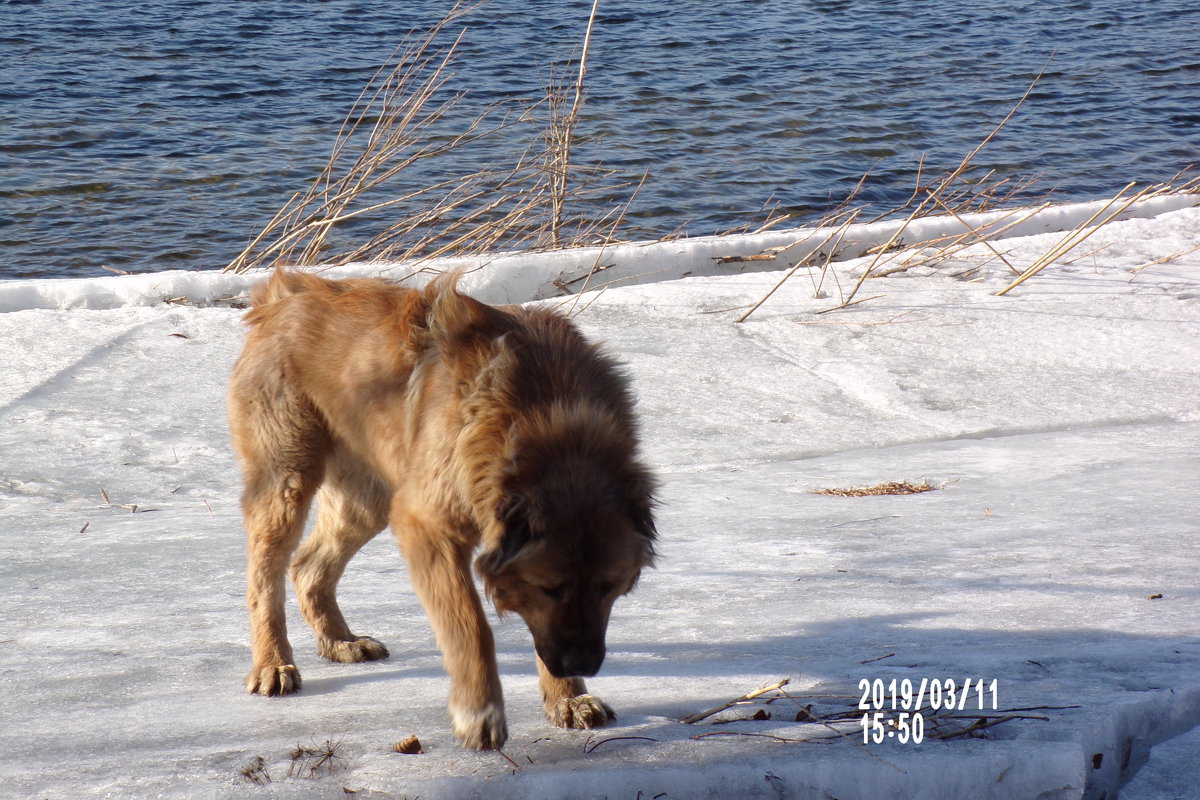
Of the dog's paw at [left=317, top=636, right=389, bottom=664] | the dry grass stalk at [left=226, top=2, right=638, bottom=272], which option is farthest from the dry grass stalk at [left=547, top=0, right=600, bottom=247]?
the dog's paw at [left=317, top=636, right=389, bottom=664]

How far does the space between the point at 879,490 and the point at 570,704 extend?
272 centimetres

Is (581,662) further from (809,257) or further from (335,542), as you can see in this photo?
(809,257)

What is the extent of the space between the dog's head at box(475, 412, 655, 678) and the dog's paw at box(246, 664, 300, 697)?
803mm

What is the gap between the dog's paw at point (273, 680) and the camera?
3533 mm

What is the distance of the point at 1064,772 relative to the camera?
2.83 metres

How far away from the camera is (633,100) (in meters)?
17.1

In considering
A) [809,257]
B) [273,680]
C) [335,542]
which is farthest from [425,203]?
[273,680]

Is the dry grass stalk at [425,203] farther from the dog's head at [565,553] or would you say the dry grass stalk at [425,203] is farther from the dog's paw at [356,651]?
the dog's head at [565,553]

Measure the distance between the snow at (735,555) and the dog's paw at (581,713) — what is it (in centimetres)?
6

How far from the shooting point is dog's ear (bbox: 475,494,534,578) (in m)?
3.08

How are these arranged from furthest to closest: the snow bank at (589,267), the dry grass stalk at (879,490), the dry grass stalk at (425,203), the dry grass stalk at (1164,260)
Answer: the dry grass stalk at (1164,260)
the dry grass stalk at (425,203)
the snow bank at (589,267)
the dry grass stalk at (879,490)

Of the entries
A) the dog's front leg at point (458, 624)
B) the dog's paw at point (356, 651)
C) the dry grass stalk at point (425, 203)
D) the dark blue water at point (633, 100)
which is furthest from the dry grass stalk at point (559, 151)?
the dog's front leg at point (458, 624)

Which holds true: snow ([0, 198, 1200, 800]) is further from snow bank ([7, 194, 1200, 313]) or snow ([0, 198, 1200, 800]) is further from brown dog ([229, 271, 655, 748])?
brown dog ([229, 271, 655, 748])

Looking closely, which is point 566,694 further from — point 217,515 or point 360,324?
point 217,515
